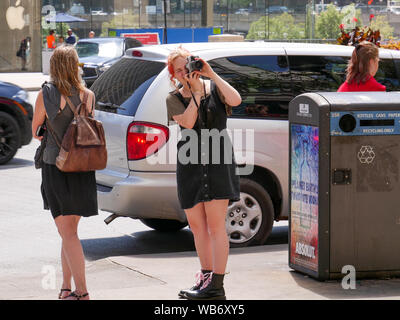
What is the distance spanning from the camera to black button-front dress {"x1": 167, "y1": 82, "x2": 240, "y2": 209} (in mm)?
5691

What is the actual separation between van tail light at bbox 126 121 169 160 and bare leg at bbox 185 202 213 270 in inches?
70.6

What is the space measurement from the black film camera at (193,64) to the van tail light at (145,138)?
1.96m

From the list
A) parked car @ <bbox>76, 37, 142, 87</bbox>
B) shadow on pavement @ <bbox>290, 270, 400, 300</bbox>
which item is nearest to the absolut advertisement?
shadow on pavement @ <bbox>290, 270, 400, 300</bbox>

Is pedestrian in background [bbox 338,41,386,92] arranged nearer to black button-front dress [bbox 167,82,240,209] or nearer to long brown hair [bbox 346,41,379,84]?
long brown hair [bbox 346,41,379,84]

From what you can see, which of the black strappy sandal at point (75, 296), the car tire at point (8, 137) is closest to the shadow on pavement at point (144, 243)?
the black strappy sandal at point (75, 296)

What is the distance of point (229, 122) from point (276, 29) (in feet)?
177

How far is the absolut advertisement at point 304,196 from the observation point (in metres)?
6.27

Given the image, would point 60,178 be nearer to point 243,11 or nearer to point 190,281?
point 190,281

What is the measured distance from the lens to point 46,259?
7.80 meters

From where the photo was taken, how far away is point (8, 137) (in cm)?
1360

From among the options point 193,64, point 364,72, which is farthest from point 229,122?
point 193,64
